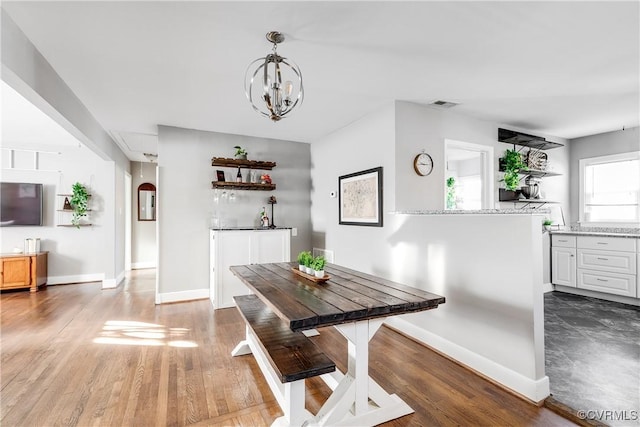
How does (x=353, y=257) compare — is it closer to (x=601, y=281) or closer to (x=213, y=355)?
(x=213, y=355)

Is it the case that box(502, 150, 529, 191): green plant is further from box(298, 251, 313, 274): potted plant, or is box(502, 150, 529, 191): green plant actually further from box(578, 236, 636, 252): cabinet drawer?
box(298, 251, 313, 274): potted plant

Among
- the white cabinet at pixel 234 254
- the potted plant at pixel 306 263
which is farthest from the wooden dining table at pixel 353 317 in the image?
the white cabinet at pixel 234 254

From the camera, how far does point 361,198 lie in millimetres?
3887

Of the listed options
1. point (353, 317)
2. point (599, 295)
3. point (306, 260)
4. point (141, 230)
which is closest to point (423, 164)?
point (306, 260)

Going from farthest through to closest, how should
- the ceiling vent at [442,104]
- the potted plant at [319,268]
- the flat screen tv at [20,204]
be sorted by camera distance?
the flat screen tv at [20,204], the ceiling vent at [442,104], the potted plant at [319,268]

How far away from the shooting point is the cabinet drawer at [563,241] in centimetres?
448

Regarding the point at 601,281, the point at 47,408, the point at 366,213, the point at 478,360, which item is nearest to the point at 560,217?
the point at 601,281

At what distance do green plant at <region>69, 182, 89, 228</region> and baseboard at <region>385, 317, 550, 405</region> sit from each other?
5.63m

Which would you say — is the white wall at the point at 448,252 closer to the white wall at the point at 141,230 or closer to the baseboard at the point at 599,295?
the baseboard at the point at 599,295

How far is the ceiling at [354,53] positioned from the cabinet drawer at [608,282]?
2048mm

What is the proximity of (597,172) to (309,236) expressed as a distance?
15.2 ft

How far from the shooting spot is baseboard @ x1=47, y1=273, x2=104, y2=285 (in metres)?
5.41

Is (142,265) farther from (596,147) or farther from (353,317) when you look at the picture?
(596,147)

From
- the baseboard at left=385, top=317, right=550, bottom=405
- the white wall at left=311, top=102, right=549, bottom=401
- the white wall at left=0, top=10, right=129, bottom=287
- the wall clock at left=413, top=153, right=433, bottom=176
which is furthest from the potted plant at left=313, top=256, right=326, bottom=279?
the white wall at left=0, top=10, right=129, bottom=287
